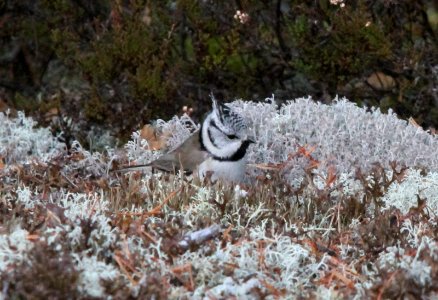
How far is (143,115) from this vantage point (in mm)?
7047

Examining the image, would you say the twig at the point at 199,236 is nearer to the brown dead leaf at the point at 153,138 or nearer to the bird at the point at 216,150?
the bird at the point at 216,150

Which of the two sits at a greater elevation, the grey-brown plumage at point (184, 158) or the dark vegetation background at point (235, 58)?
the dark vegetation background at point (235, 58)

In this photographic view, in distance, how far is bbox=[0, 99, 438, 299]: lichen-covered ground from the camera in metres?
3.22

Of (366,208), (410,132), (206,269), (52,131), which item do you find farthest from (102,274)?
(52,131)

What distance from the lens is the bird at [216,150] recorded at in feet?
17.2

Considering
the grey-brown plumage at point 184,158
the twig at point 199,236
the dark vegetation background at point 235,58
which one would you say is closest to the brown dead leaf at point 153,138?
the grey-brown plumage at point 184,158

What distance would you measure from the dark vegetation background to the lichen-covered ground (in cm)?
162

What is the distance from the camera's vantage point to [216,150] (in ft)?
17.8

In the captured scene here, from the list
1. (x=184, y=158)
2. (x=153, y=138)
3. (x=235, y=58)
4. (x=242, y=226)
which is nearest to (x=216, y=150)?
(x=184, y=158)

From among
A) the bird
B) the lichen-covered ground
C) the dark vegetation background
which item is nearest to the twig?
the lichen-covered ground

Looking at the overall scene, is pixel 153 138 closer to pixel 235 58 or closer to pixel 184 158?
pixel 184 158

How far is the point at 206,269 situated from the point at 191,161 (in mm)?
2055

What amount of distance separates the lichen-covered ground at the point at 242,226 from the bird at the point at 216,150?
108 millimetres

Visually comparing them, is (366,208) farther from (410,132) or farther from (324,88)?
(324,88)
